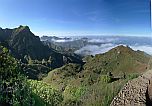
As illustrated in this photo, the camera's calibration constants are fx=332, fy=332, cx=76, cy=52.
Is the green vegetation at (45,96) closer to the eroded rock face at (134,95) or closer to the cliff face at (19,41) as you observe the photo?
the cliff face at (19,41)

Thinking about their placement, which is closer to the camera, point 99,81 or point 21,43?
point 99,81

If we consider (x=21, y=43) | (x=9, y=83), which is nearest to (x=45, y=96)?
(x=9, y=83)

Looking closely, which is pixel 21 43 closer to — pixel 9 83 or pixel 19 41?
pixel 19 41

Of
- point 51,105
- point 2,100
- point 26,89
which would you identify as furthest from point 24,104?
point 51,105

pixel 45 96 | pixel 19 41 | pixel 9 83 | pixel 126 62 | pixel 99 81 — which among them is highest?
pixel 19 41

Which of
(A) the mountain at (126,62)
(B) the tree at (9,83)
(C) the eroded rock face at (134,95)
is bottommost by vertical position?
(A) the mountain at (126,62)

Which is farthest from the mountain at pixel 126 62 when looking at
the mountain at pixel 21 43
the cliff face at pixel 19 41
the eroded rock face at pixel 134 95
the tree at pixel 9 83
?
the eroded rock face at pixel 134 95

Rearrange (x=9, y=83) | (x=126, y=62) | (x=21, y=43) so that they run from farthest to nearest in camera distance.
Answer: (x=126, y=62)
(x=21, y=43)
(x=9, y=83)

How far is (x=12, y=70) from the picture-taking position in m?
4.77

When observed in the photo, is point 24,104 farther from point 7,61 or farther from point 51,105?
point 51,105

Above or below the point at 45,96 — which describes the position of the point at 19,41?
above

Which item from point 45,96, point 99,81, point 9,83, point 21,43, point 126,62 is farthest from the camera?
point 126,62

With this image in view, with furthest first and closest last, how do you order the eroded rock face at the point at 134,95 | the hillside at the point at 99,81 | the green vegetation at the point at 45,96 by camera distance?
the green vegetation at the point at 45,96, the hillside at the point at 99,81, the eroded rock face at the point at 134,95

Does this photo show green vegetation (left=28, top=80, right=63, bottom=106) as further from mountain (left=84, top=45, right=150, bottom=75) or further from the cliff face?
mountain (left=84, top=45, right=150, bottom=75)
